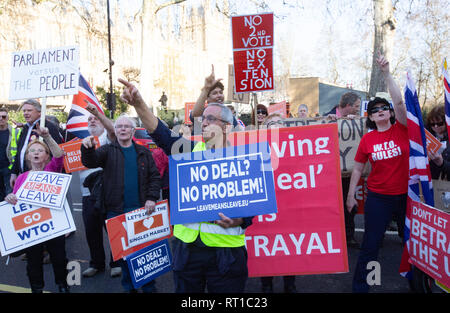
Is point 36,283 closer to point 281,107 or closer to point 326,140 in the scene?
point 326,140

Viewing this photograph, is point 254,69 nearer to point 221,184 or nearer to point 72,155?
point 72,155

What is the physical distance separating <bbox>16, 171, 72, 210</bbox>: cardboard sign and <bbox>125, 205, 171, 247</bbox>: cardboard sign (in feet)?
2.21

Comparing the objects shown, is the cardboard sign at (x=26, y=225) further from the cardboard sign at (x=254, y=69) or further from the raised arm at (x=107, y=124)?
the cardboard sign at (x=254, y=69)

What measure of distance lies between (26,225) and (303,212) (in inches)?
99.8

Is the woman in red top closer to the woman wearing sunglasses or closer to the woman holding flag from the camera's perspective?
the woman wearing sunglasses

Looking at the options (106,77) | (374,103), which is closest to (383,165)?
(374,103)

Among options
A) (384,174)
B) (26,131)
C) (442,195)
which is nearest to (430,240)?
(442,195)

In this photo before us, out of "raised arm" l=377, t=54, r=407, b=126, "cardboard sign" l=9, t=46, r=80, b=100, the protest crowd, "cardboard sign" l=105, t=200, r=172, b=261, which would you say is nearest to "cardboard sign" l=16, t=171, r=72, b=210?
the protest crowd

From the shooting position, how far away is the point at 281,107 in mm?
7355

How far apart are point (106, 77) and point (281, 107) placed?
49.0m

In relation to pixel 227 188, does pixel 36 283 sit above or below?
below

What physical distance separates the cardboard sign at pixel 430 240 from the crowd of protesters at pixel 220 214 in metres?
0.25

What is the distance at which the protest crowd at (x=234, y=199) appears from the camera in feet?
8.75

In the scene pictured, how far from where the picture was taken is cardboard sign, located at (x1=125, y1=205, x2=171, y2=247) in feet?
12.1
